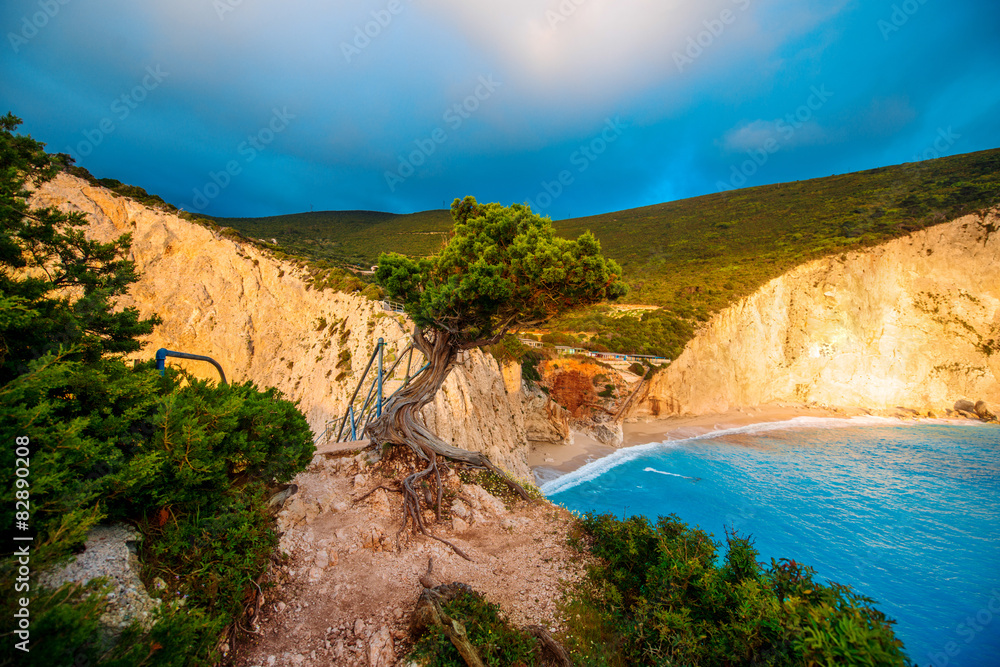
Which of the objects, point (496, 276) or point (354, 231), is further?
point (354, 231)

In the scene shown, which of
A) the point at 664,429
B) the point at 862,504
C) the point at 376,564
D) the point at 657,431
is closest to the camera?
the point at 376,564

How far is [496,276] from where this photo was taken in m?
6.43

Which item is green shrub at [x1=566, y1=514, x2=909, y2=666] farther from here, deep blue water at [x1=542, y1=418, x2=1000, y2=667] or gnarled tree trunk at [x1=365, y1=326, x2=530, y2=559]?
deep blue water at [x1=542, y1=418, x2=1000, y2=667]

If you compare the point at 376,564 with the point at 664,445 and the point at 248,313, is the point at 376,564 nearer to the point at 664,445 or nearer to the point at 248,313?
the point at 248,313

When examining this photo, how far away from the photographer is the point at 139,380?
3346 mm

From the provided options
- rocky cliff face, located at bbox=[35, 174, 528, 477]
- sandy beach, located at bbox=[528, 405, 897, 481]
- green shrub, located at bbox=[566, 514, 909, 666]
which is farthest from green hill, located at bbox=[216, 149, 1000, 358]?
green shrub, located at bbox=[566, 514, 909, 666]

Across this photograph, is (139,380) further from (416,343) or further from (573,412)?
(573,412)

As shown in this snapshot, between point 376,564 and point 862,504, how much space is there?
25.7 metres

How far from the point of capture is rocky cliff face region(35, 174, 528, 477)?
17.9 meters

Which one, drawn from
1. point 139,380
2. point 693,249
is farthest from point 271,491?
point 693,249

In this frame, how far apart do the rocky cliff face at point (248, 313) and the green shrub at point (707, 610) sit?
1157cm

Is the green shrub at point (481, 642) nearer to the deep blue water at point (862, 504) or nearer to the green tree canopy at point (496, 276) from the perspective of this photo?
the green tree canopy at point (496, 276)

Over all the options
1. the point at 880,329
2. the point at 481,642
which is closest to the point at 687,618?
the point at 481,642

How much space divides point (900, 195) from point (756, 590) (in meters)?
65.2
